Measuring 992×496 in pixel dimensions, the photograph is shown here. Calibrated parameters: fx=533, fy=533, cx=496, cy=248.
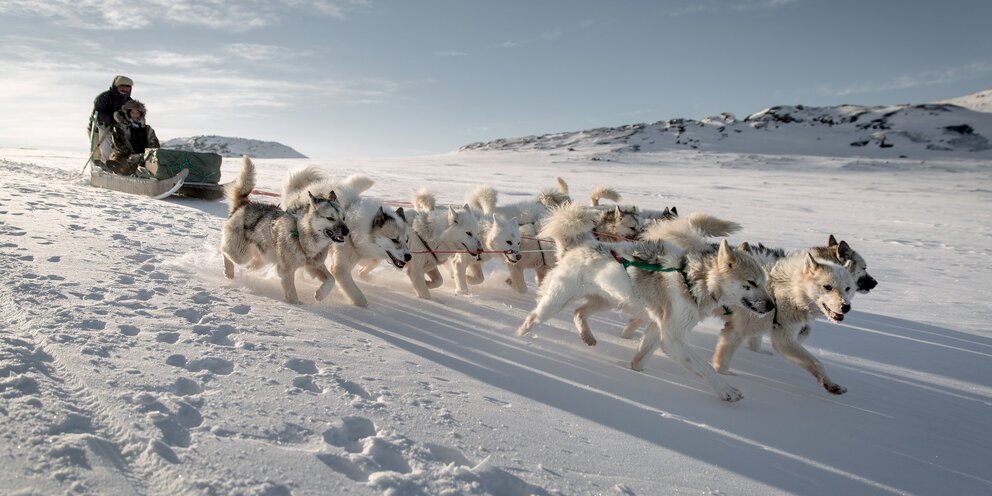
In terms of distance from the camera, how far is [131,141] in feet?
38.4

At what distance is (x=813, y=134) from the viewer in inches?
1865

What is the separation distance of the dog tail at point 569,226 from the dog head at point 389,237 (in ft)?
4.43

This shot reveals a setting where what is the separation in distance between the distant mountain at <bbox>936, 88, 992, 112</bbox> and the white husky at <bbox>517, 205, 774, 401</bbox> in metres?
64.6

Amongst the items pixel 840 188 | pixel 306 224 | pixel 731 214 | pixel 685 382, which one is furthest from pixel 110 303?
pixel 840 188

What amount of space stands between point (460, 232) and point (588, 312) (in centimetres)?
192

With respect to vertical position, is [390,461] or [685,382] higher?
[390,461]

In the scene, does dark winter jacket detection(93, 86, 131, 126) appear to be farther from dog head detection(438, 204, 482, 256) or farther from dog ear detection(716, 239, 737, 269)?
dog ear detection(716, 239, 737, 269)

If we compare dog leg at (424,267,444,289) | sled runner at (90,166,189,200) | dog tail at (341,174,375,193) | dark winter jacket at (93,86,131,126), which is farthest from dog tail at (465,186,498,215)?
dark winter jacket at (93,86,131,126)

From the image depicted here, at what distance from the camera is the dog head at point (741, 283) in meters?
3.79

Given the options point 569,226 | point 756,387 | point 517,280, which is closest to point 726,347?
point 756,387

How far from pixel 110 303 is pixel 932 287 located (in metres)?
9.74

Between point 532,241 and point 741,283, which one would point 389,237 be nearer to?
point 532,241

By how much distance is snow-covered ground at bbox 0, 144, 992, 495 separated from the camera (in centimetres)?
222

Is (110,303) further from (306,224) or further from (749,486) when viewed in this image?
(749,486)
